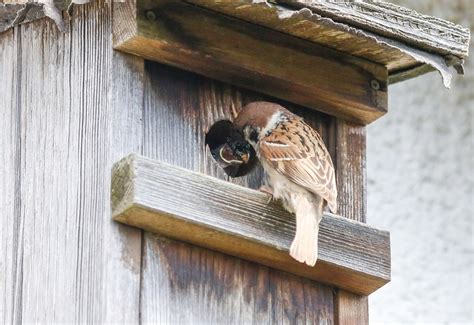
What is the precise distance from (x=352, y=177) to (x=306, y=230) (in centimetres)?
53

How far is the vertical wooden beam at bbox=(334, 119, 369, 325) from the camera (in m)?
5.46

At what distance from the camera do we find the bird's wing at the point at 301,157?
527 centimetres

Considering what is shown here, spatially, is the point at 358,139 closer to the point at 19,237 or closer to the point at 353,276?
the point at 353,276

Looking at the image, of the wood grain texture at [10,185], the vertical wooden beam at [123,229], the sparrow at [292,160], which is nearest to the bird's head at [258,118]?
the sparrow at [292,160]

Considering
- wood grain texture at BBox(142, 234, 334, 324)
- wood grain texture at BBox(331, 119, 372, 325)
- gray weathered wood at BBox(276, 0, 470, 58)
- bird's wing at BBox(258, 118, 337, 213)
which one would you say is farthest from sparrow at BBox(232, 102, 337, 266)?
gray weathered wood at BBox(276, 0, 470, 58)

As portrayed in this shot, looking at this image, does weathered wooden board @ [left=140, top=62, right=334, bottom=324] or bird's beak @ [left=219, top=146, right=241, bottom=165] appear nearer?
weathered wooden board @ [left=140, top=62, right=334, bottom=324]

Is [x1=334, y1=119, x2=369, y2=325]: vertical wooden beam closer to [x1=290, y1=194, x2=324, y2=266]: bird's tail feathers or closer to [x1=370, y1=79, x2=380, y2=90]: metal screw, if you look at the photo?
[x1=370, y1=79, x2=380, y2=90]: metal screw

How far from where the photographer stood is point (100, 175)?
16.6 ft

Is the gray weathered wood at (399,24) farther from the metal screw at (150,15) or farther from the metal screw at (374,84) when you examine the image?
the metal screw at (150,15)

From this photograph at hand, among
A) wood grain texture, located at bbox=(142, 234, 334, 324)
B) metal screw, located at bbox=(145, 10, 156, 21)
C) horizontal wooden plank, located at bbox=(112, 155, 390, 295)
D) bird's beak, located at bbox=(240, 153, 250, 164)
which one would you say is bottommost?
wood grain texture, located at bbox=(142, 234, 334, 324)

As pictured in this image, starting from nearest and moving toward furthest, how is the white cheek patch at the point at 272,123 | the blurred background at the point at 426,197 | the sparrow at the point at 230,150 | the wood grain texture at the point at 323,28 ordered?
1. the wood grain texture at the point at 323,28
2. the white cheek patch at the point at 272,123
3. the sparrow at the point at 230,150
4. the blurred background at the point at 426,197

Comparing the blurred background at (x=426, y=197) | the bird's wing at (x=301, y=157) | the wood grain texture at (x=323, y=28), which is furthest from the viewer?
the blurred background at (x=426, y=197)

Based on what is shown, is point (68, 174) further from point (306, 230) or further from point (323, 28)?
point (323, 28)

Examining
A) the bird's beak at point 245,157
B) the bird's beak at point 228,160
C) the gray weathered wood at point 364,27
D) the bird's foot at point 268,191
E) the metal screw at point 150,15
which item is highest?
the gray weathered wood at point 364,27
